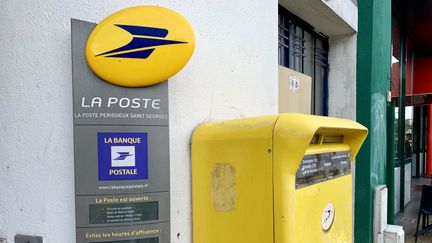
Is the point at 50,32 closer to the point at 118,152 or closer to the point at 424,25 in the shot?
the point at 118,152

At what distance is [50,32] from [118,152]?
0.58 m

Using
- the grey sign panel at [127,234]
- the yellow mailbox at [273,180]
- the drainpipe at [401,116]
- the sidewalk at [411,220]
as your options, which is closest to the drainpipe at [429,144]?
the sidewalk at [411,220]

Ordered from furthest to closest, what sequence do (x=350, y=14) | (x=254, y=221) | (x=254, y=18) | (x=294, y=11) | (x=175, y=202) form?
1. (x=350, y=14)
2. (x=294, y=11)
3. (x=254, y=18)
4. (x=175, y=202)
5. (x=254, y=221)

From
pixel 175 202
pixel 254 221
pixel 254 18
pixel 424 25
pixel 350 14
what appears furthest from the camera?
pixel 424 25

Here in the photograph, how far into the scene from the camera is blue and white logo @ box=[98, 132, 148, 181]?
1.48 m

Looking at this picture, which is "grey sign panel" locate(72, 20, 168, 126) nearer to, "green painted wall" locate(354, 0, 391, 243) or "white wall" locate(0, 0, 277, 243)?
"white wall" locate(0, 0, 277, 243)

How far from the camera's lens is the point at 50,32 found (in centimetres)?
150

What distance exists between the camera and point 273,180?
1.39m

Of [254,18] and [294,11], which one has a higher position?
[294,11]

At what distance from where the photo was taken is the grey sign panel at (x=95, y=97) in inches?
58.2

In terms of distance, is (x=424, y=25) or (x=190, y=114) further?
(x=424, y=25)

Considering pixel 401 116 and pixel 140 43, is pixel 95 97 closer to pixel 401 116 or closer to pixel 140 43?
pixel 140 43

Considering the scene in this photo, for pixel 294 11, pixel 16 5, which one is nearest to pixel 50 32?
pixel 16 5

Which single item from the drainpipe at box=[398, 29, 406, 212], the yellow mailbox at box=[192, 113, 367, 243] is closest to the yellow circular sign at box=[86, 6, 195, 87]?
the yellow mailbox at box=[192, 113, 367, 243]
